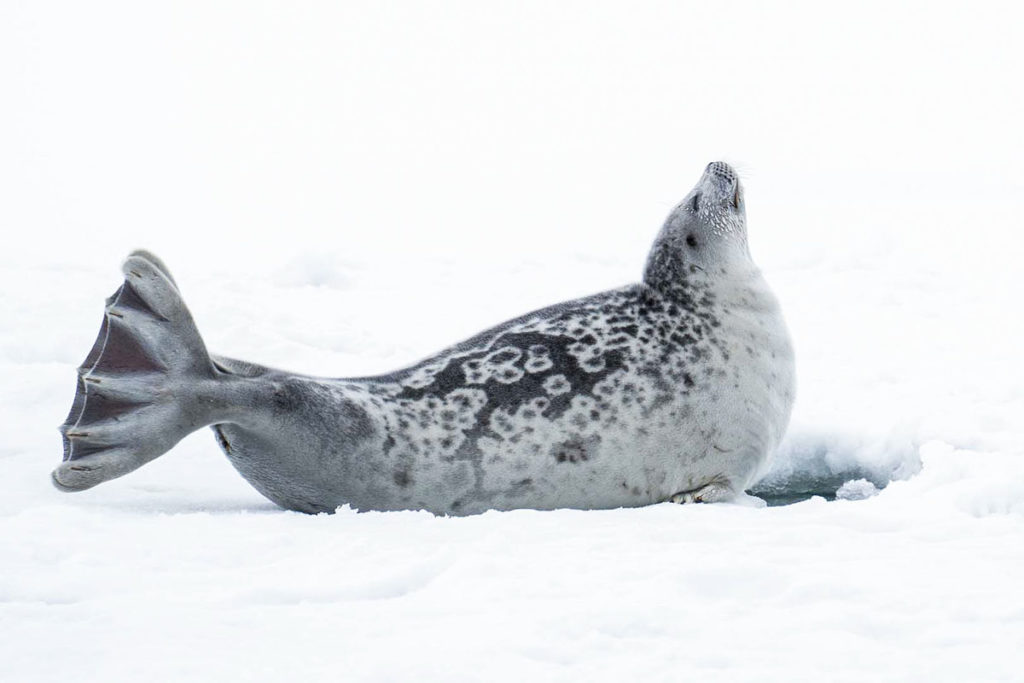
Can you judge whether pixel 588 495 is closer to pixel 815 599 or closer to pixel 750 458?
pixel 750 458

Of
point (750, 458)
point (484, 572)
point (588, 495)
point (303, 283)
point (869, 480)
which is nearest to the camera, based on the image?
point (484, 572)

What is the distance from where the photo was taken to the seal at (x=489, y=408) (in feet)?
10.5

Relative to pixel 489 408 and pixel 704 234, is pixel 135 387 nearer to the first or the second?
pixel 489 408

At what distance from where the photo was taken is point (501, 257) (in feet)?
30.9

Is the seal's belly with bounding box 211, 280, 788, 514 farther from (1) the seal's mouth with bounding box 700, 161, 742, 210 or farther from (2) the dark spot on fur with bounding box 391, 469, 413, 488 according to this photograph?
(1) the seal's mouth with bounding box 700, 161, 742, 210

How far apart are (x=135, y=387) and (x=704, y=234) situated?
1948mm

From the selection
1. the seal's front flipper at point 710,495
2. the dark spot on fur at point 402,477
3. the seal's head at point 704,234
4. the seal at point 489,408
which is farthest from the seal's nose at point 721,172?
the dark spot on fur at point 402,477

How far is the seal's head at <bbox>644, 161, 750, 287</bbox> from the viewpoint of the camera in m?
4.09

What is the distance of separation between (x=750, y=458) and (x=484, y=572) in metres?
1.40

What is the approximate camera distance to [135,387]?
318cm

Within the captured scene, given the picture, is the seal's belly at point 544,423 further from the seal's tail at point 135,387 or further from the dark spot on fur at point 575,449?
the seal's tail at point 135,387

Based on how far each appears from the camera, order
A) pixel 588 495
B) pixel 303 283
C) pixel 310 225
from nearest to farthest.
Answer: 1. pixel 588 495
2. pixel 303 283
3. pixel 310 225

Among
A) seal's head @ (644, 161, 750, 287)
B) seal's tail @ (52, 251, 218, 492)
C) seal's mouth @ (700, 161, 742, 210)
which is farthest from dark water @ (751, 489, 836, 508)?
seal's tail @ (52, 251, 218, 492)

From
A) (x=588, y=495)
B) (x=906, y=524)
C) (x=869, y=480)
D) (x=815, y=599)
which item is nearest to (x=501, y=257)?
(x=869, y=480)
